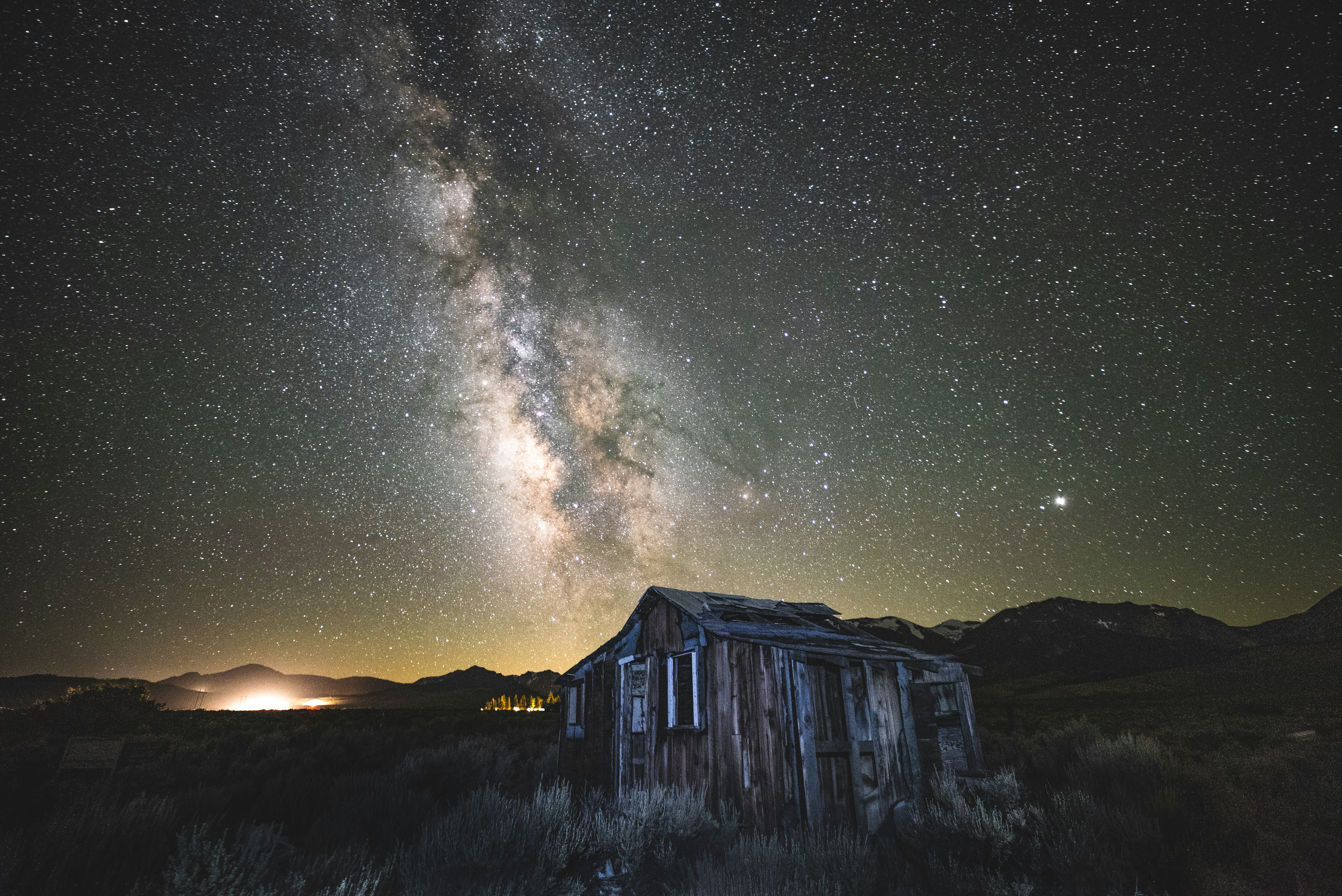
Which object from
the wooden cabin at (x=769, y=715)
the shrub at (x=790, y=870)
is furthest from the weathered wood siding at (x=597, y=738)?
the shrub at (x=790, y=870)

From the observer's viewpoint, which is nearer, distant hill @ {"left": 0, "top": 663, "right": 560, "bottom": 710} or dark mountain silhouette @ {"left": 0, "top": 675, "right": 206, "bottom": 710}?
distant hill @ {"left": 0, "top": 663, "right": 560, "bottom": 710}

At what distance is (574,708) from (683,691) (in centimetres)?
451

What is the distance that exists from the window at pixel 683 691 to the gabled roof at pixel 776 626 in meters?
0.89

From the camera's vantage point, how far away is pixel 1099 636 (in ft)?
280

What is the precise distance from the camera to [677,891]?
4.99m

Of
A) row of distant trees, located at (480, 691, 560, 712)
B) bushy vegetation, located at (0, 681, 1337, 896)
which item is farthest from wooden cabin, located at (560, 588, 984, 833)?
row of distant trees, located at (480, 691, 560, 712)

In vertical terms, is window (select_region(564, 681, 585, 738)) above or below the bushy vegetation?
above

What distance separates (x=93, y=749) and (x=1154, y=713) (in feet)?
128

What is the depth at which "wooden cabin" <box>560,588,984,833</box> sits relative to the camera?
7902 millimetres

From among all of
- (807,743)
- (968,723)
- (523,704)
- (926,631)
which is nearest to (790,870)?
(807,743)

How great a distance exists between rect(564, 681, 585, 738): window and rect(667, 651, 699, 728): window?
3722mm

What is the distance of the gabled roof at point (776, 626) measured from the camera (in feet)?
28.1

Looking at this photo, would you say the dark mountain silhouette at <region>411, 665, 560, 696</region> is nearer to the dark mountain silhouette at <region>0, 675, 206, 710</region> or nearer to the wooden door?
the dark mountain silhouette at <region>0, 675, 206, 710</region>

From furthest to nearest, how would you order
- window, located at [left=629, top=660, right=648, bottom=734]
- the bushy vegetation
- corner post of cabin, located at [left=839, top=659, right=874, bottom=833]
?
1. window, located at [left=629, top=660, right=648, bottom=734]
2. corner post of cabin, located at [left=839, top=659, right=874, bottom=833]
3. the bushy vegetation
